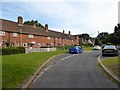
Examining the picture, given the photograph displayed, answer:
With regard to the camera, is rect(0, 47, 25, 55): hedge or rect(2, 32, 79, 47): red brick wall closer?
rect(0, 47, 25, 55): hedge

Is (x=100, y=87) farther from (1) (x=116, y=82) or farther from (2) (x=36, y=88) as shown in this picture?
(2) (x=36, y=88)

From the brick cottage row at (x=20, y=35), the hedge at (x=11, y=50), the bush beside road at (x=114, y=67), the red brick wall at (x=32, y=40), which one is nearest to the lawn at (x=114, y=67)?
the bush beside road at (x=114, y=67)

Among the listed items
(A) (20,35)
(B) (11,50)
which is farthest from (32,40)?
(B) (11,50)

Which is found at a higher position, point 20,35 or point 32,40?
point 20,35

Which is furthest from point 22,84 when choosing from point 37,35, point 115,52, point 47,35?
point 47,35

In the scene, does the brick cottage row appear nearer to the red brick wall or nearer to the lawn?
the red brick wall

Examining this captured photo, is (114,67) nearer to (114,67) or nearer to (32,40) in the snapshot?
(114,67)

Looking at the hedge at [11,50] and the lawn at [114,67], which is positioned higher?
the hedge at [11,50]

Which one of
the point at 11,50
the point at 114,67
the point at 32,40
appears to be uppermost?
the point at 32,40

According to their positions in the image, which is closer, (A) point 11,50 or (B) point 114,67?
(B) point 114,67

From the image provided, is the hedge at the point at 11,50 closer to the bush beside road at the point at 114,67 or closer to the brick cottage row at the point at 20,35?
the brick cottage row at the point at 20,35

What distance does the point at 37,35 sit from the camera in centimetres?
6412

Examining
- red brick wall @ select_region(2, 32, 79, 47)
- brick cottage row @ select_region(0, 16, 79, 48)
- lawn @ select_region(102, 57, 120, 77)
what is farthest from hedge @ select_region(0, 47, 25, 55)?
lawn @ select_region(102, 57, 120, 77)

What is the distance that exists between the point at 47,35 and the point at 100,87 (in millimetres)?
61324
